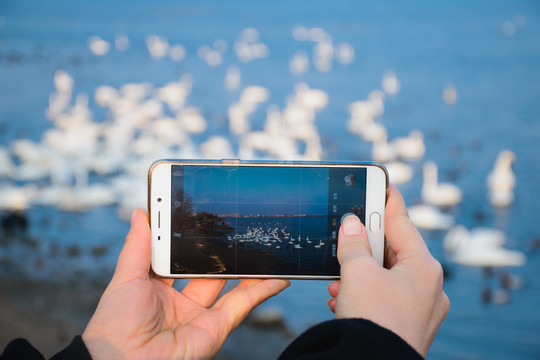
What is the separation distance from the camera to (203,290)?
965 mm

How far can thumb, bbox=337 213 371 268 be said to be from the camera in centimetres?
78

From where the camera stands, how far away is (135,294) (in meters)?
0.82

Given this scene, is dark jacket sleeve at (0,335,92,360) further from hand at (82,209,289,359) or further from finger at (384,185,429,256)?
finger at (384,185,429,256)

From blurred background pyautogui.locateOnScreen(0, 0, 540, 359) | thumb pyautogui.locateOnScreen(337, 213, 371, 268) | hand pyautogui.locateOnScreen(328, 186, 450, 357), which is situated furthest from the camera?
blurred background pyautogui.locateOnScreen(0, 0, 540, 359)

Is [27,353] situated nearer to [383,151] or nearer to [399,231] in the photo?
[399,231]

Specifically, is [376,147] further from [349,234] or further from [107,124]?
[349,234]

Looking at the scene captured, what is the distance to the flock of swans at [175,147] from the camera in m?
3.49

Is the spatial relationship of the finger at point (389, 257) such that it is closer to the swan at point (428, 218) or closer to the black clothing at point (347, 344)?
the black clothing at point (347, 344)

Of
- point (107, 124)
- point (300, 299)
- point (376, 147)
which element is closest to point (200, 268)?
point (300, 299)

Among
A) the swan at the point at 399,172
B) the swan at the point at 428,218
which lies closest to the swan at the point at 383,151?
the swan at the point at 399,172

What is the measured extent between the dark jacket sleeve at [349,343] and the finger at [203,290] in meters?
0.37

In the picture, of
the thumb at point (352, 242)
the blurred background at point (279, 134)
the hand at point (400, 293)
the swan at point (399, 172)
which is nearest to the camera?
the hand at point (400, 293)

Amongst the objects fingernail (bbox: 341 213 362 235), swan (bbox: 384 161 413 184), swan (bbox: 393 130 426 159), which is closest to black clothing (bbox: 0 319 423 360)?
fingernail (bbox: 341 213 362 235)

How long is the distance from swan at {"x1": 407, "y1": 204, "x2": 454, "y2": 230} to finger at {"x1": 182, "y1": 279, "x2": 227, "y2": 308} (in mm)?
2477
